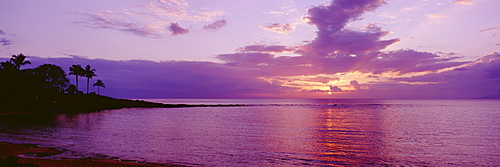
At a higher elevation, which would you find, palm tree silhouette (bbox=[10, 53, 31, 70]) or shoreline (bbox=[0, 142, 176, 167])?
palm tree silhouette (bbox=[10, 53, 31, 70])

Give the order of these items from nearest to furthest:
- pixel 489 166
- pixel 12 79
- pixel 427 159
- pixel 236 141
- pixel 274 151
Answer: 1. pixel 489 166
2. pixel 427 159
3. pixel 274 151
4. pixel 236 141
5. pixel 12 79

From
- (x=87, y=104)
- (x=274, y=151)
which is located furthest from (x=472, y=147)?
(x=87, y=104)

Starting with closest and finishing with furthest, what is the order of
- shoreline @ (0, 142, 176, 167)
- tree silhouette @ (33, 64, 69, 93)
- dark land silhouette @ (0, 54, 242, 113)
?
shoreline @ (0, 142, 176, 167) → dark land silhouette @ (0, 54, 242, 113) → tree silhouette @ (33, 64, 69, 93)

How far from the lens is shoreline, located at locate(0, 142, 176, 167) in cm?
1888

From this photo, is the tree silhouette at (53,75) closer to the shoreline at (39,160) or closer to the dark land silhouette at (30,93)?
the dark land silhouette at (30,93)

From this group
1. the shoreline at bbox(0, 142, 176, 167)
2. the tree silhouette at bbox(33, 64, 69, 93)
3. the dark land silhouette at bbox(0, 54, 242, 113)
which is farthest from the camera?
the tree silhouette at bbox(33, 64, 69, 93)

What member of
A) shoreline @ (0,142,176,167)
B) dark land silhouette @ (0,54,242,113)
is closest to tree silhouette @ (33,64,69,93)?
dark land silhouette @ (0,54,242,113)

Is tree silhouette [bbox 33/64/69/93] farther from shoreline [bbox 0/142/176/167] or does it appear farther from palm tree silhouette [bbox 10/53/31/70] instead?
shoreline [bbox 0/142/176/167]

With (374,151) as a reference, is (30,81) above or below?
above

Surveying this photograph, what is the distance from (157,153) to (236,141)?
1066 cm

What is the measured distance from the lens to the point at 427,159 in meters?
26.0

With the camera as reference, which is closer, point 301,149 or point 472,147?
point 301,149

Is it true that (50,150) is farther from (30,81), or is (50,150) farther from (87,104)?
(87,104)

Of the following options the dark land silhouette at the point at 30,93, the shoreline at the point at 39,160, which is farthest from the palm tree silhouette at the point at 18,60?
the shoreline at the point at 39,160
